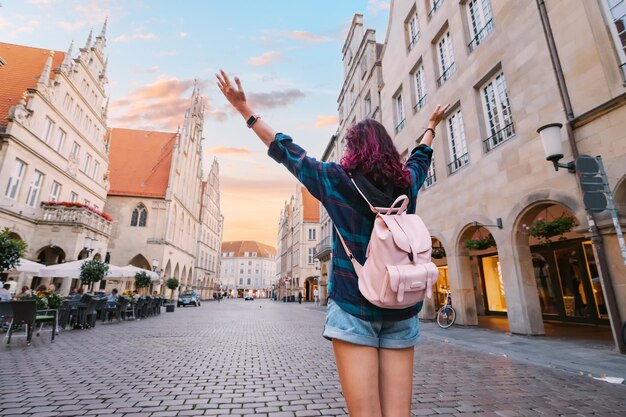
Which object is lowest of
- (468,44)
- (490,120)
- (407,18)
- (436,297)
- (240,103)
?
(436,297)

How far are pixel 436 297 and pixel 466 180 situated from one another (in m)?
8.01

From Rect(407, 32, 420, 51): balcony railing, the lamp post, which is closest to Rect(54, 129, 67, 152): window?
Rect(407, 32, 420, 51): balcony railing

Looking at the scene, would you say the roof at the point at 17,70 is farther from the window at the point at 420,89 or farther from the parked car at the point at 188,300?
the parked car at the point at 188,300

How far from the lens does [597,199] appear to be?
6.01 metres

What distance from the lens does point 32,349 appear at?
24.5 ft

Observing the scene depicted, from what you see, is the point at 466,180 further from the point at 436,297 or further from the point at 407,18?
the point at 407,18

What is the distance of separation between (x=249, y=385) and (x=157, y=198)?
3896 cm

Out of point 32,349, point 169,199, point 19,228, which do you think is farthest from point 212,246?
point 32,349

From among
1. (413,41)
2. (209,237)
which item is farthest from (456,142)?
(209,237)

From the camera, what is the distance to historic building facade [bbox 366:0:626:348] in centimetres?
738

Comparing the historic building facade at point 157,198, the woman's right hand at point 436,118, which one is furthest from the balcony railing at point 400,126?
the historic building facade at point 157,198

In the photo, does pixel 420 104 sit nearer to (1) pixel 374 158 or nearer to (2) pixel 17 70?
(1) pixel 374 158

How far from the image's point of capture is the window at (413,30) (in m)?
16.7

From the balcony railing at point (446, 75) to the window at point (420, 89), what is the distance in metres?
1.21
